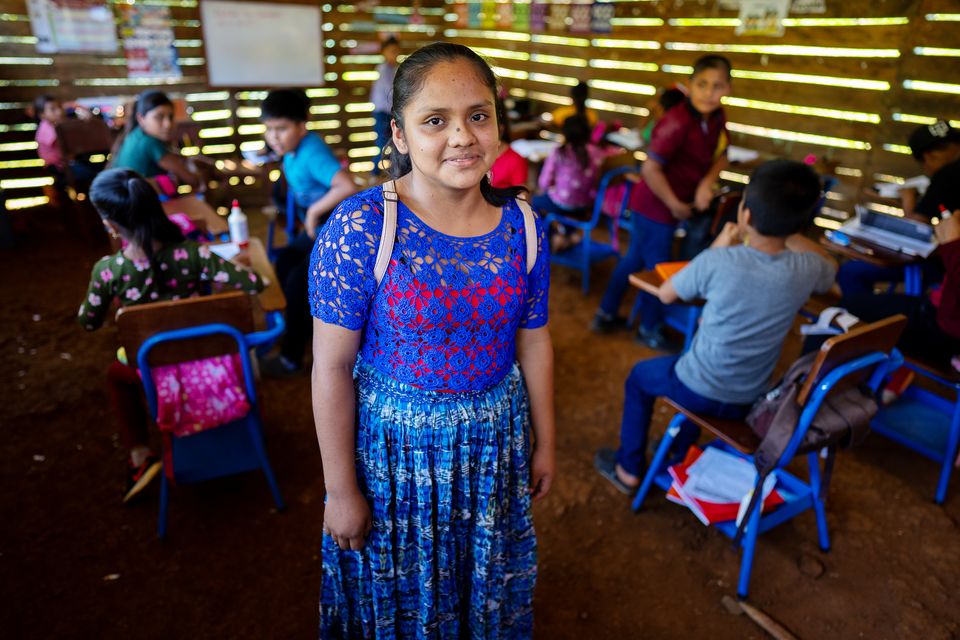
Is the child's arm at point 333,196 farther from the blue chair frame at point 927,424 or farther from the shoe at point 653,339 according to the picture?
the blue chair frame at point 927,424

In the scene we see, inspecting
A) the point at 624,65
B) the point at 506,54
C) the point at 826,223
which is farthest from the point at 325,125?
the point at 826,223

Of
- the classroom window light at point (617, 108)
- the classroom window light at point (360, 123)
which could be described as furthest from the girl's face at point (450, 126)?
the classroom window light at point (360, 123)

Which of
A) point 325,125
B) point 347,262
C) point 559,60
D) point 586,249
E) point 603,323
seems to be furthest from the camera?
point 325,125

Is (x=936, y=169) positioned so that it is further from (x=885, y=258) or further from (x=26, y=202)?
(x=26, y=202)

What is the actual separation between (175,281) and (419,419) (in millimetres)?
1484

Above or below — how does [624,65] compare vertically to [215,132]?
above

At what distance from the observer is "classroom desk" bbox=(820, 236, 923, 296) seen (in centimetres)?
308

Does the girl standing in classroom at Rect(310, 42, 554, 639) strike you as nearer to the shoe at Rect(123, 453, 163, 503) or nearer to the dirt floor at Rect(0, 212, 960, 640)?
the dirt floor at Rect(0, 212, 960, 640)

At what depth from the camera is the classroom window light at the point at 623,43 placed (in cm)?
591

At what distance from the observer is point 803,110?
4.96m

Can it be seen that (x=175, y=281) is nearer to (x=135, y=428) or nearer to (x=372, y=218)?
(x=135, y=428)

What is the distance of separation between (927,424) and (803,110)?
9.38 ft

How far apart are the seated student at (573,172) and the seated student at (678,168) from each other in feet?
2.29

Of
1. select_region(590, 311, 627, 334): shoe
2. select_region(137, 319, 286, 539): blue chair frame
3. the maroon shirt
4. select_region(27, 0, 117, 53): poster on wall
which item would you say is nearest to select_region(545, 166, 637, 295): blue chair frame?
select_region(590, 311, 627, 334): shoe
